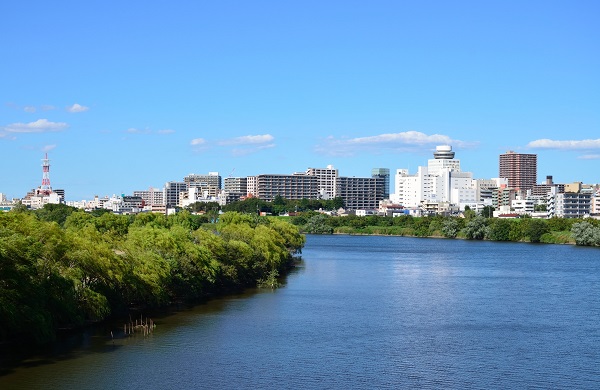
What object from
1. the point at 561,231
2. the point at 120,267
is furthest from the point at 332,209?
the point at 120,267

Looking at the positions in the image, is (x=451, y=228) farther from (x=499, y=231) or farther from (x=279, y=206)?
(x=279, y=206)

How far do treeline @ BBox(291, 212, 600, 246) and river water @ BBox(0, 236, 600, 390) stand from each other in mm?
44068

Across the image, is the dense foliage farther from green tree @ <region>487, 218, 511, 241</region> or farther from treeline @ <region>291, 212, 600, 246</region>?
green tree @ <region>487, 218, 511, 241</region>

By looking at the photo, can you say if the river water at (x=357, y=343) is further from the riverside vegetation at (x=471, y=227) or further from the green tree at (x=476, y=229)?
the green tree at (x=476, y=229)

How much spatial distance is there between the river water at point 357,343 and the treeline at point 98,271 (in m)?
1.27

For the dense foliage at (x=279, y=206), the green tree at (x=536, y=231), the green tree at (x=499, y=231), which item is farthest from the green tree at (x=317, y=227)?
the dense foliage at (x=279, y=206)

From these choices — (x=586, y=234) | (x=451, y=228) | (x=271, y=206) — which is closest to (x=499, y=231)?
(x=451, y=228)

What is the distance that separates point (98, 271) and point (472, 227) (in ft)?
261

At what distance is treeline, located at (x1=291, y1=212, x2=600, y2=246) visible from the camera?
302ft

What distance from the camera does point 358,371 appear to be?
25.0 metres

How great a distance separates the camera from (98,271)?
30.1m

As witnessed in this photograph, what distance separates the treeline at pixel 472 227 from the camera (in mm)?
91938

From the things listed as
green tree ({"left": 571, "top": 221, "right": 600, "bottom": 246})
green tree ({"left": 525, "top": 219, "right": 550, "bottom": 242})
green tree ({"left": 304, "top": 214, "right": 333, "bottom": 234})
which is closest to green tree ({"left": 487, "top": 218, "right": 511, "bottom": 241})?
green tree ({"left": 525, "top": 219, "right": 550, "bottom": 242})

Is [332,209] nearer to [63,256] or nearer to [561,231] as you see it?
[561,231]
